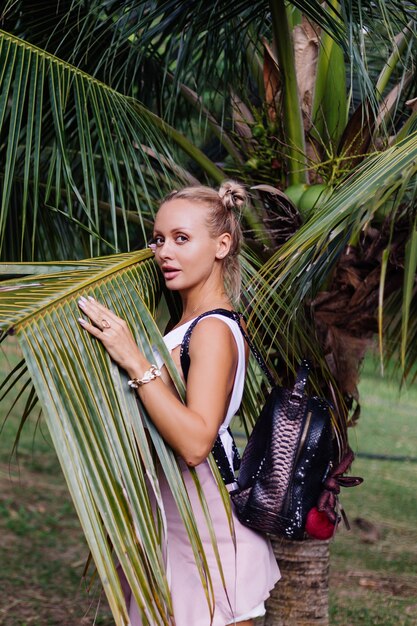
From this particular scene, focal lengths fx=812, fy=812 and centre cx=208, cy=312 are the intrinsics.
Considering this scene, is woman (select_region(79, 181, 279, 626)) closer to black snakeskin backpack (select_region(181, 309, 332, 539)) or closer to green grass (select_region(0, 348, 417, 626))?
black snakeskin backpack (select_region(181, 309, 332, 539))

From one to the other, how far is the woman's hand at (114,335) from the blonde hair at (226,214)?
1.11ft

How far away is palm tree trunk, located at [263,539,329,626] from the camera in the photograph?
3053 mm

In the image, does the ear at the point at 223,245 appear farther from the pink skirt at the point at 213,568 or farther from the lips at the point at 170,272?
the pink skirt at the point at 213,568

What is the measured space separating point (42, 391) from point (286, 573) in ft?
6.20

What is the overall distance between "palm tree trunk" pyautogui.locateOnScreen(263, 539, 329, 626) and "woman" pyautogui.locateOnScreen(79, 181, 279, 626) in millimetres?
1149

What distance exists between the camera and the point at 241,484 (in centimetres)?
183

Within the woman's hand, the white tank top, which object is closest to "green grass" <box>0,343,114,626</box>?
the white tank top

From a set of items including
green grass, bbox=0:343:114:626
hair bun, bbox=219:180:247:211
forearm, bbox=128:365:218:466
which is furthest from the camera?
green grass, bbox=0:343:114:626

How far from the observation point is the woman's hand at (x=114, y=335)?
5.46 feet

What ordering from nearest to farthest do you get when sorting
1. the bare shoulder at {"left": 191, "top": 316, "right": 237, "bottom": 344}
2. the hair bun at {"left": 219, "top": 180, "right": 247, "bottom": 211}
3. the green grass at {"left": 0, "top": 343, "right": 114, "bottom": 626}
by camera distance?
the bare shoulder at {"left": 191, "top": 316, "right": 237, "bottom": 344}, the hair bun at {"left": 219, "top": 180, "right": 247, "bottom": 211}, the green grass at {"left": 0, "top": 343, "right": 114, "bottom": 626}

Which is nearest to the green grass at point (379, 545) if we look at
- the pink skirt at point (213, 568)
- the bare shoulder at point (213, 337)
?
the pink skirt at point (213, 568)

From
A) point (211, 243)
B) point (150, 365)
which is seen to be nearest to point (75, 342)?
point (150, 365)

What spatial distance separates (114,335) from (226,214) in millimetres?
448

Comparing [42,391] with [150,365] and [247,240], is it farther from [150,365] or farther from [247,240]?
[247,240]
